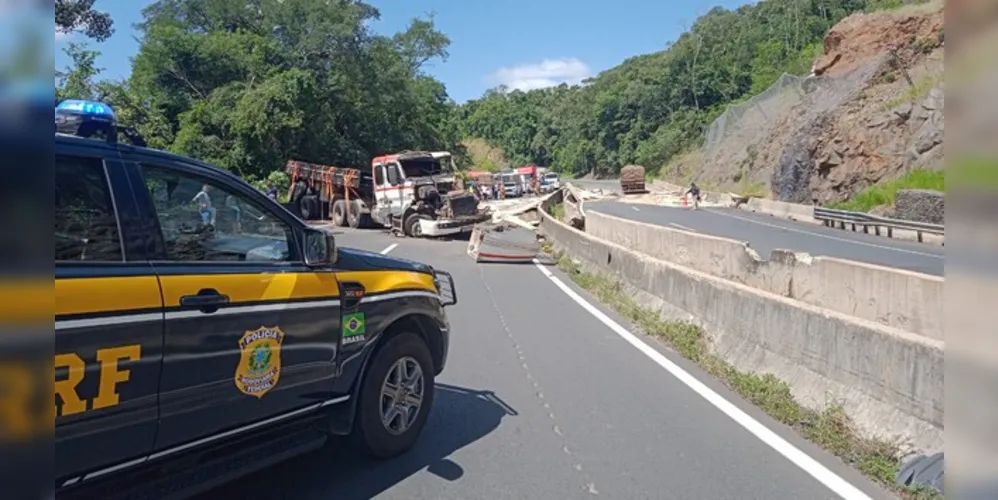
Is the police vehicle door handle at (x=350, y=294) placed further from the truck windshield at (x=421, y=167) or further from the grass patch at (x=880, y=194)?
the grass patch at (x=880, y=194)

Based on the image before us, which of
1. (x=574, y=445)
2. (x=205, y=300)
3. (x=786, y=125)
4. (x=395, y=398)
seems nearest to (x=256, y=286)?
(x=205, y=300)

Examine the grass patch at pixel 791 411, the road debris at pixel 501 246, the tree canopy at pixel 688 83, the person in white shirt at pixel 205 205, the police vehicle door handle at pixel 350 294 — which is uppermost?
the tree canopy at pixel 688 83

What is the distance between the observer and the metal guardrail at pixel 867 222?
2508 centimetres

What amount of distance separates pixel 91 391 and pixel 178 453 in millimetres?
682

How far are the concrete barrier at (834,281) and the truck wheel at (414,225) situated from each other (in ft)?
43.1

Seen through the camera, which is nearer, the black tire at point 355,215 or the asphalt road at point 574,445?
the asphalt road at point 574,445

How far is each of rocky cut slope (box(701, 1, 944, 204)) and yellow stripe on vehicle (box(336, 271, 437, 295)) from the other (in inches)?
1130

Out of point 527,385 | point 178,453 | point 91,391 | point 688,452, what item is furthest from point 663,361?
point 91,391

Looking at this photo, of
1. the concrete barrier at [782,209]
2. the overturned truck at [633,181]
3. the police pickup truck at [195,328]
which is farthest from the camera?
the overturned truck at [633,181]

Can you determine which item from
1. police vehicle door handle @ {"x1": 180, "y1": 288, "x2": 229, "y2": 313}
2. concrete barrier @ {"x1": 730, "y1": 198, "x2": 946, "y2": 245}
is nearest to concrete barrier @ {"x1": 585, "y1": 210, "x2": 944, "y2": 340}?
police vehicle door handle @ {"x1": 180, "y1": 288, "x2": 229, "y2": 313}
